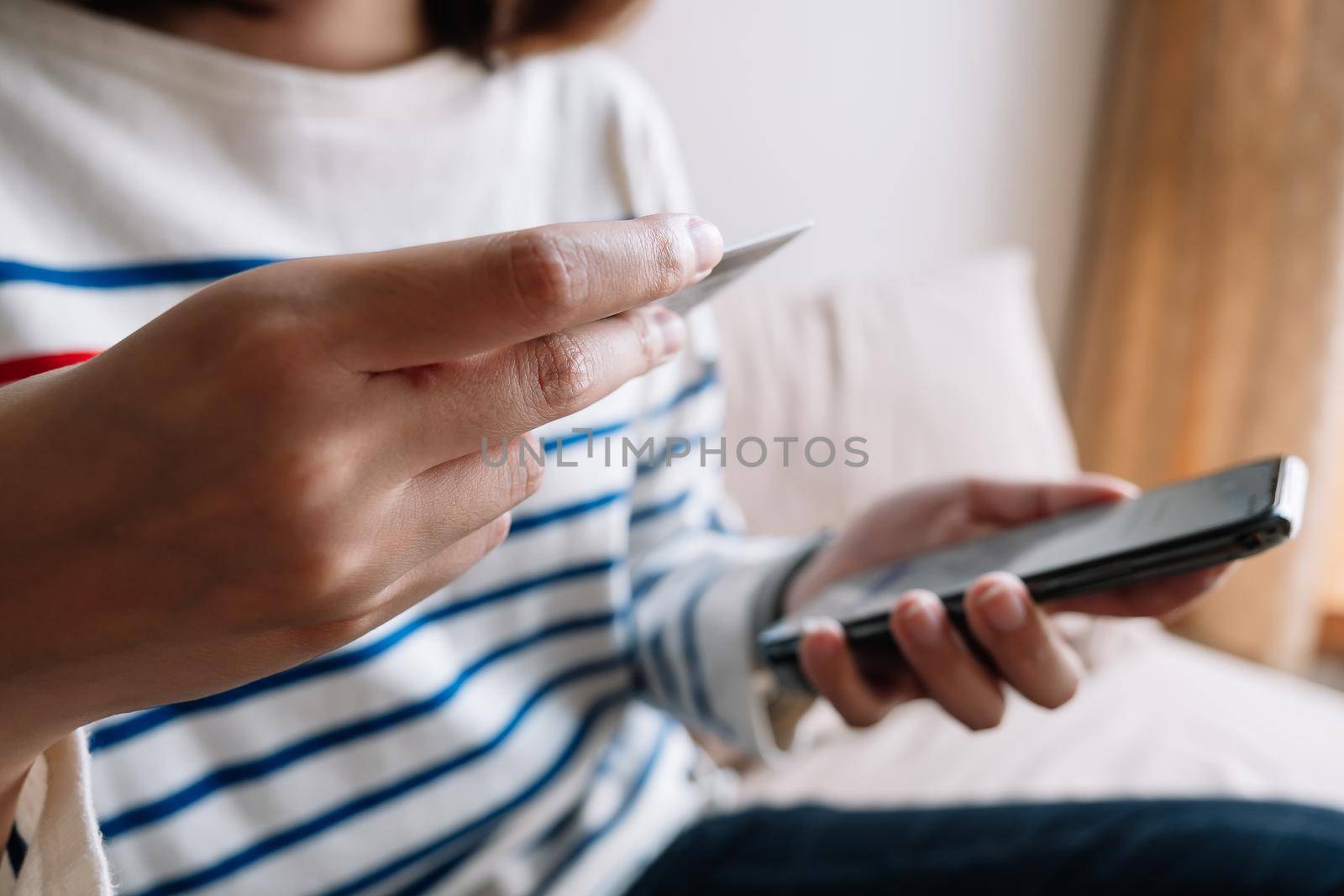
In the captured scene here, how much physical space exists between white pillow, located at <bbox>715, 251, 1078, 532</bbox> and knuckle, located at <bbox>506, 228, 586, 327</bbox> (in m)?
0.74

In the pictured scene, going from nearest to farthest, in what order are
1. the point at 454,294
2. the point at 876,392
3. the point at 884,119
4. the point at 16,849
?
1. the point at 454,294
2. the point at 16,849
3. the point at 876,392
4. the point at 884,119

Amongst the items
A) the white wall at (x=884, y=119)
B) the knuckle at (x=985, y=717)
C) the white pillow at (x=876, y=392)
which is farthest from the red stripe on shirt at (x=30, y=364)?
the white wall at (x=884, y=119)

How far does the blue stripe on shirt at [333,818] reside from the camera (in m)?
0.45

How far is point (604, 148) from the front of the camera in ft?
2.23

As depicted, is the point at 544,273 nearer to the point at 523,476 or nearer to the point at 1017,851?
the point at 523,476

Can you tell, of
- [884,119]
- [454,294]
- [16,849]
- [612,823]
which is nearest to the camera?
[454,294]

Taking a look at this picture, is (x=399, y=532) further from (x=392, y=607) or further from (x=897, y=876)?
(x=897, y=876)

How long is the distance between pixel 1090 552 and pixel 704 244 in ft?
0.94

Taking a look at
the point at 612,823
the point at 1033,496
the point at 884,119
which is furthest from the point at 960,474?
the point at 884,119

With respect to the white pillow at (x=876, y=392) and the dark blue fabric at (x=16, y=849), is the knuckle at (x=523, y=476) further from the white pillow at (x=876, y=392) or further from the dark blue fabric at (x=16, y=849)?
the white pillow at (x=876, y=392)

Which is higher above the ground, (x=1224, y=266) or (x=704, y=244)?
(x=704, y=244)

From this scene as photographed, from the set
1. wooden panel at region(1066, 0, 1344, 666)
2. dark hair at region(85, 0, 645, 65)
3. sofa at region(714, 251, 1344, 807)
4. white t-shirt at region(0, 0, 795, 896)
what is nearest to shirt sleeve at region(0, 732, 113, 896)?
white t-shirt at region(0, 0, 795, 896)

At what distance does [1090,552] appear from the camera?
1.49 ft

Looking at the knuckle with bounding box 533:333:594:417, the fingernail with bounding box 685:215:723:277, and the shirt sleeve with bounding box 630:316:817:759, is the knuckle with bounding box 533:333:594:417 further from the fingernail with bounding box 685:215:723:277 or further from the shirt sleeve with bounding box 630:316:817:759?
the shirt sleeve with bounding box 630:316:817:759
